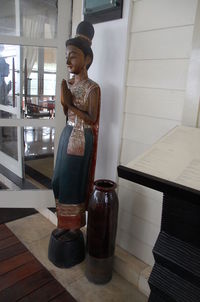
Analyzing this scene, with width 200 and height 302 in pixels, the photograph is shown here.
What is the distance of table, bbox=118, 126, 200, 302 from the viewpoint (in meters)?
0.78

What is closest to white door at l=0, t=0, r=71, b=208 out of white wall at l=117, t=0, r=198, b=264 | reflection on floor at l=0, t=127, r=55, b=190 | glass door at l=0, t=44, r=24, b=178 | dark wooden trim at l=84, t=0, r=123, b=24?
glass door at l=0, t=44, r=24, b=178

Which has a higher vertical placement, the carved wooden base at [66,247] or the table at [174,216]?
the table at [174,216]

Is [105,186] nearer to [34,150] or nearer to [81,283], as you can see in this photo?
[81,283]

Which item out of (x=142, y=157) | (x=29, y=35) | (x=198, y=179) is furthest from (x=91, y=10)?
(x=198, y=179)

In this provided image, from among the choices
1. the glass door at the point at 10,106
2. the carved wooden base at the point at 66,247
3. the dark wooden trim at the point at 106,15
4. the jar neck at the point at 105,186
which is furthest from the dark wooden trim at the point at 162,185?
the glass door at the point at 10,106

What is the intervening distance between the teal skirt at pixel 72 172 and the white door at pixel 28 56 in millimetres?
468

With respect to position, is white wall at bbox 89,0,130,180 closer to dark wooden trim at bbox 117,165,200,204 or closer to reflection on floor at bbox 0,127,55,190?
reflection on floor at bbox 0,127,55,190

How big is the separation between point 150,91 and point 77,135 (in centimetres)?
48

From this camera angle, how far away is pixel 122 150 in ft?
5.43

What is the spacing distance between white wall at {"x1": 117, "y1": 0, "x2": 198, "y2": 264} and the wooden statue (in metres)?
0.24

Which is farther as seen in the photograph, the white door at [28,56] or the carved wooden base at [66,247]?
the white door at [28,56]

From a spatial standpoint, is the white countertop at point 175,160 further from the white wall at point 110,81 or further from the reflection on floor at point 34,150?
the reflection on floor at point 34,150

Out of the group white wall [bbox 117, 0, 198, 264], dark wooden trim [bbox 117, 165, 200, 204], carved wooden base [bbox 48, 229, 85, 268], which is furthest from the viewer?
carved wooden base [bbox 48, 229, 85, 268]

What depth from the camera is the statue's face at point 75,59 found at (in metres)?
1.39
